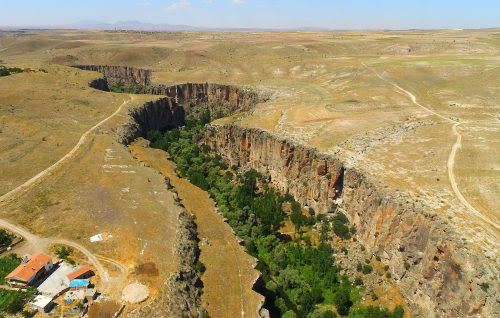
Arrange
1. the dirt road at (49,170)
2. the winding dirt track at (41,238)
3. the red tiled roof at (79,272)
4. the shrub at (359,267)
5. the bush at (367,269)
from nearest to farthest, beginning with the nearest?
the red tiled roof at (79,272) → the winding dirt track at (41,238) → the bush at (367,269) → the shrub at (359,267) → the dirt road at (49,170)

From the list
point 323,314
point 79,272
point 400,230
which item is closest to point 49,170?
point 79,272

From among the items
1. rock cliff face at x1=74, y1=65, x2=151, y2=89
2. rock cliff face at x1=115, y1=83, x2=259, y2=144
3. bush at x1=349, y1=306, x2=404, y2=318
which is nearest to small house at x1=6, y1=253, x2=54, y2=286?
bush at x1=349, y1=306, x2=404, y2=318

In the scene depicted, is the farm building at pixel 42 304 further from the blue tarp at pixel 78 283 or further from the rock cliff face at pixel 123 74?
the rock cliff face at pixel 123 74

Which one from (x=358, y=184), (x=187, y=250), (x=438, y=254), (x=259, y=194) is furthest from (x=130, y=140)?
(x=438, y=254)

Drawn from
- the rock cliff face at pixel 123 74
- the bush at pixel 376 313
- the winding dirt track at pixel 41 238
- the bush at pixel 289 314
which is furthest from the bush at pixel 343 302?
the rock cliff face at pixel 123 74

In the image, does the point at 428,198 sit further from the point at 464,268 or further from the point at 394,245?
the point at 464,268

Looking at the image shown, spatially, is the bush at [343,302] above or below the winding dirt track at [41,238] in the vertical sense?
below

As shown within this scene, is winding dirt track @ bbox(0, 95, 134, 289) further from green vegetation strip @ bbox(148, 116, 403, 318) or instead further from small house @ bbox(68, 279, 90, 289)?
green vegetation strip @ bbox(148, 116, 403, 318)
